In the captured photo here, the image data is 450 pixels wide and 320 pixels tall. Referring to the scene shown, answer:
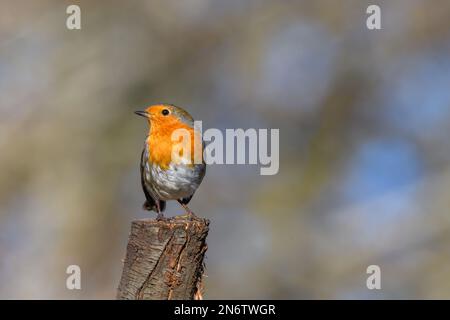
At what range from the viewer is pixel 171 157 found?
628cm

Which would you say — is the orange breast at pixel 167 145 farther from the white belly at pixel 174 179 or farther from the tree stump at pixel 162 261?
the tree stump at pixel 162 261

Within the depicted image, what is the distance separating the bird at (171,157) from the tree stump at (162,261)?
1.64m

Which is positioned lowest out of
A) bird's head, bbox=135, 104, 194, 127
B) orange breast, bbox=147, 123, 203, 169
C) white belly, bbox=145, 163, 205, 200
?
white belly, bbox=145, 163, 205, 200

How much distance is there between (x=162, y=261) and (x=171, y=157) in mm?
1926

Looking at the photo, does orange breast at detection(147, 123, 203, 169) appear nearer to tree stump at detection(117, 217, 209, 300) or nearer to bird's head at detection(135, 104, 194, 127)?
bird's head at detection(135, 104, 194, 127)

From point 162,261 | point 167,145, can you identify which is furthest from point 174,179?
point 162,261

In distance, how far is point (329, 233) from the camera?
10.7 metres

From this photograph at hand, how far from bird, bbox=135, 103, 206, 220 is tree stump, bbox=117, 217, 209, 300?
164 cm

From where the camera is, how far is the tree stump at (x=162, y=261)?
443cm

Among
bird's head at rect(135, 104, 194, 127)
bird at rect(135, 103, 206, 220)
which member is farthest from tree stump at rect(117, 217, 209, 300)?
bird's head at rect(135, 104, 194, 127)

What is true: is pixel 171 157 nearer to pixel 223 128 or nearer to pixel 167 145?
pixel 167 145

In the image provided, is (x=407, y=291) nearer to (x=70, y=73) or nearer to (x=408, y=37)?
(x=408, y=37)

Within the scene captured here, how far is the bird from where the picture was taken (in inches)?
247

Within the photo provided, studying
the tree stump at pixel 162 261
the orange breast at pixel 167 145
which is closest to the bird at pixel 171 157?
the orange breast at pixel 167 145
